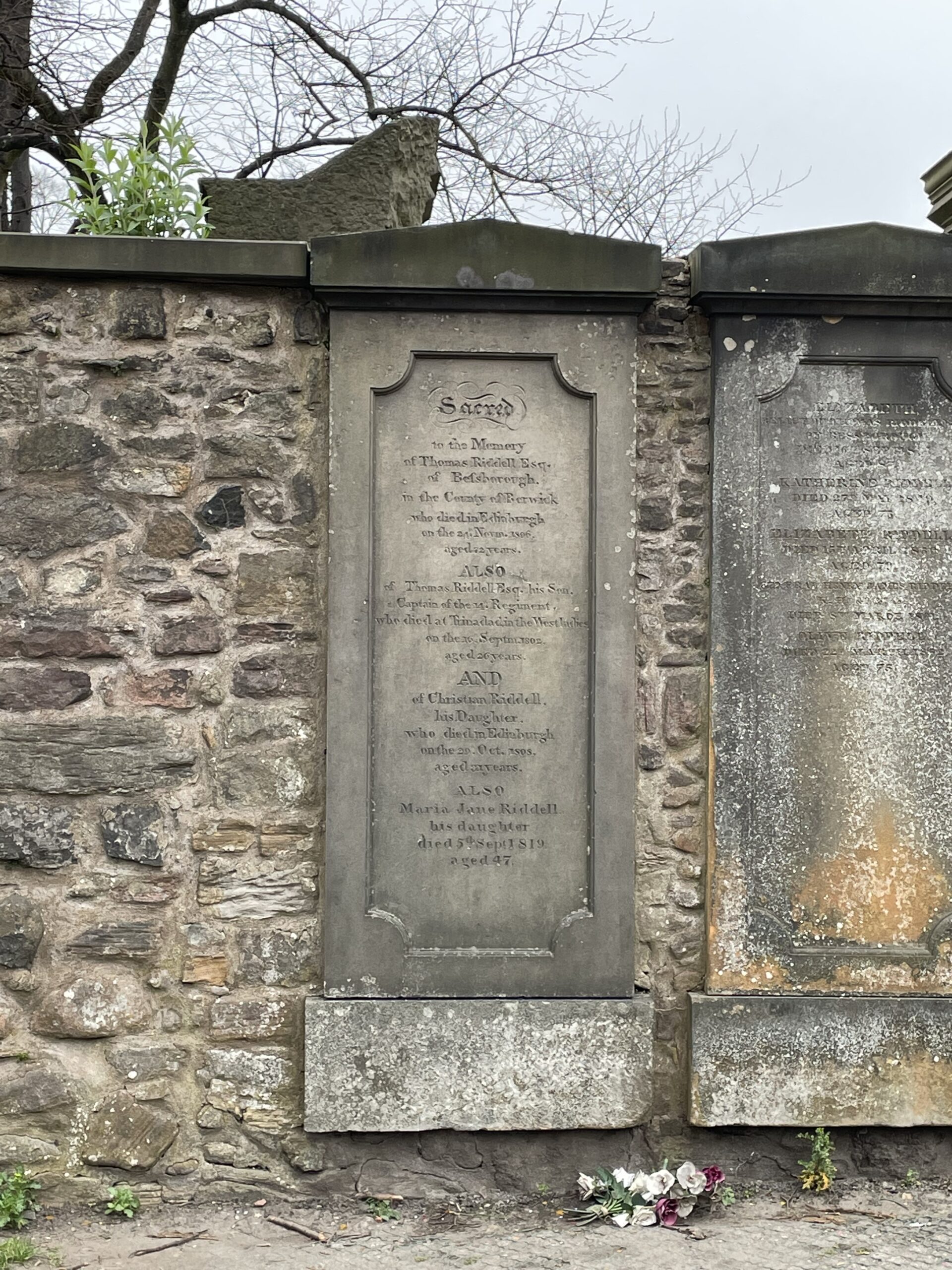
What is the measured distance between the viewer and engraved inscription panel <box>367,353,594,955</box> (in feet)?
11.4

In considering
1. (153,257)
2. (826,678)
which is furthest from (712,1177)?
(153,257)

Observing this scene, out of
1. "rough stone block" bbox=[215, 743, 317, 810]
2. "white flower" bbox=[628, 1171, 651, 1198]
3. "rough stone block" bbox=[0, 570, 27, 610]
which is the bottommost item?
"white flower" bbox=[628, 1171, 651, 1198]

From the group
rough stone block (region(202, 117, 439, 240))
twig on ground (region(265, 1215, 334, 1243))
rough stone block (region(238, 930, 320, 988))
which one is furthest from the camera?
rough stone block (region(202, 117, 439, 240))

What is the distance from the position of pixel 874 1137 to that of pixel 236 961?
1984 millimetres

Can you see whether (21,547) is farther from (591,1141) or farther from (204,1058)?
(591,1141)

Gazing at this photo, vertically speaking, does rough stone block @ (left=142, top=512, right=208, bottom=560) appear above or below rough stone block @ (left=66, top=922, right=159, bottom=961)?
above

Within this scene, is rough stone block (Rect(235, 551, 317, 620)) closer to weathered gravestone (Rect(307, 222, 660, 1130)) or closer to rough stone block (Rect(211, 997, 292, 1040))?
weathered gravestone (Rect(307, 222, 660, 1130))

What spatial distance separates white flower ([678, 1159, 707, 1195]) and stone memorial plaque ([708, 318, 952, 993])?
1.71 feet

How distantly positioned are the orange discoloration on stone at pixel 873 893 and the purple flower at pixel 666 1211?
34.2 inches

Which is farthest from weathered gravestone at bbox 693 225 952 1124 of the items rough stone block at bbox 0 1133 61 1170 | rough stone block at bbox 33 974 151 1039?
rough stone block at bbox 0 1133 61 1170

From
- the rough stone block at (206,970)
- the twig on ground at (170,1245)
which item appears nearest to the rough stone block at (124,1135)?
the twig on ground at (170,1245)

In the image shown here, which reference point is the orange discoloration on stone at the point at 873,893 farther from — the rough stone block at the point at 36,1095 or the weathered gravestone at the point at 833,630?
the rough stone block at the point at 36,1095

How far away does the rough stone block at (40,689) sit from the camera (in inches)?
134

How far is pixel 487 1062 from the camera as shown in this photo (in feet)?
11.1
